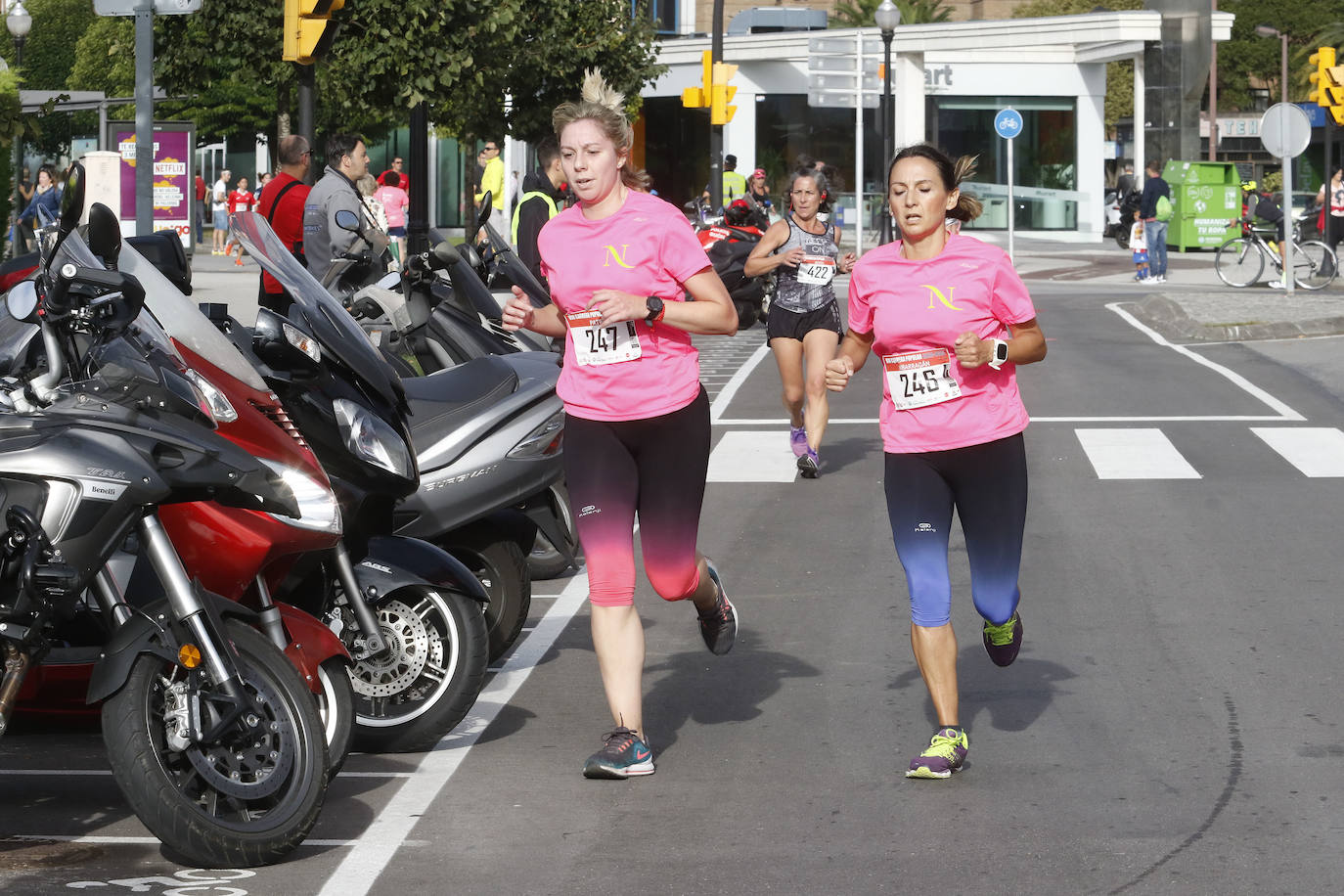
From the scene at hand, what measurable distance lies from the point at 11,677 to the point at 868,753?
243cm

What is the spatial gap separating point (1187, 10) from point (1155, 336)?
25.7 metres

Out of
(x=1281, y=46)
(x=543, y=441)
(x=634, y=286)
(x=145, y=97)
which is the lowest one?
(x=543, y=441)

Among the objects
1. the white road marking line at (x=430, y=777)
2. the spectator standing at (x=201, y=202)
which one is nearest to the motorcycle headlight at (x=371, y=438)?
the white road marking line at (x=430, y=777)

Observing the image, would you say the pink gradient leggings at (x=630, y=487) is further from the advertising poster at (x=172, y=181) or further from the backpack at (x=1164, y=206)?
the backpack at (x=1164, y=206)

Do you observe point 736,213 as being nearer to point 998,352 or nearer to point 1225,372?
point 1225,372

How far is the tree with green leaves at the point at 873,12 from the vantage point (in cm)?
7431

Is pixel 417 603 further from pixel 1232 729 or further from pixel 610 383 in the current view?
pixel 1232 729

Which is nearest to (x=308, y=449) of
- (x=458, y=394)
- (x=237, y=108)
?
(x=458, y=394)

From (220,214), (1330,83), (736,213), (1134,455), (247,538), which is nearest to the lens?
(247,538)

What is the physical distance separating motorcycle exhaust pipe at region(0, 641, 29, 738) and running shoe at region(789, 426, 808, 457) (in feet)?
25.1

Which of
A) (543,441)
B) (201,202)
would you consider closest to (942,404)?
(543,441)

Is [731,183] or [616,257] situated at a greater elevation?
[731,183]

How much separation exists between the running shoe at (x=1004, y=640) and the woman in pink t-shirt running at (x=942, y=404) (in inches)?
6.2

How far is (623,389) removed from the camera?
5625mm
